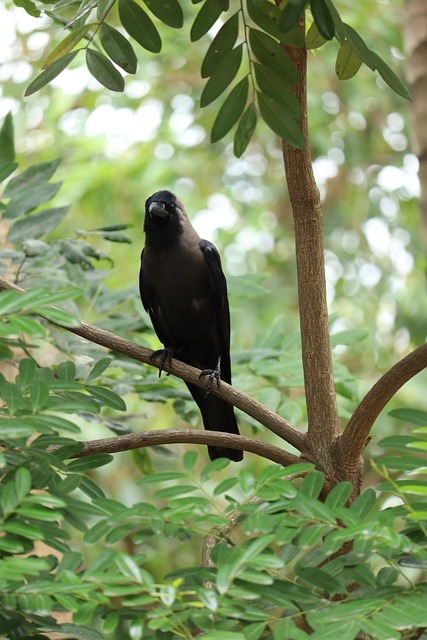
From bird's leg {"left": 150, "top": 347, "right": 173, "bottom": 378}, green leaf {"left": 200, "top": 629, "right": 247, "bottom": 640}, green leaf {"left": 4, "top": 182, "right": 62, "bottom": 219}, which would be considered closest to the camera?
green leaf {"left": 200, "top": 629, "right": 247, "bottom": 640}

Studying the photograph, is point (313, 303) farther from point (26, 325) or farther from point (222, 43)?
point (26, 325)

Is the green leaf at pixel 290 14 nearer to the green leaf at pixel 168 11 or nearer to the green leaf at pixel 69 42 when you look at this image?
the green leaf at pixel 168 11

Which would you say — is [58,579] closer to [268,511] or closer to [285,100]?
[268,511]

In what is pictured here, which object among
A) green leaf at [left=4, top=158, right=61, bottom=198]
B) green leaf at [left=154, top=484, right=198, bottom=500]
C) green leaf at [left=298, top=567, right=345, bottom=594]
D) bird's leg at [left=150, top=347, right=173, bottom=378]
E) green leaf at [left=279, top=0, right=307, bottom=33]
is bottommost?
green leaf at [left=298, top=567, right=345, bottom=594]

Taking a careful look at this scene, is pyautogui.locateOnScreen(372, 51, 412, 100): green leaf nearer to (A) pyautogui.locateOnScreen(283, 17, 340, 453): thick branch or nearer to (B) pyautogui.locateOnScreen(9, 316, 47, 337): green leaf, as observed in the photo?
(A) pyautogui.locateOnScreen(283, 17, 340, 453): thick branch

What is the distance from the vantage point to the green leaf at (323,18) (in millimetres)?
1905

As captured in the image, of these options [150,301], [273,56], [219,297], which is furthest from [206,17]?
[150,301]

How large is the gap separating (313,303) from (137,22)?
0.94m

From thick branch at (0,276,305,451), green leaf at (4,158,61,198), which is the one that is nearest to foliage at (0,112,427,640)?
thick branch at (0,276,305,451)

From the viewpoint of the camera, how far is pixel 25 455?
6.06 feet

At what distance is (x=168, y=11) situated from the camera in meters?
2.25

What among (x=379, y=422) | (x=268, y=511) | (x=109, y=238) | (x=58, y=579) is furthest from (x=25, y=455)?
(x=379, y=422)

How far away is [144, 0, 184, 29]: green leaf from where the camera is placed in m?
2.24

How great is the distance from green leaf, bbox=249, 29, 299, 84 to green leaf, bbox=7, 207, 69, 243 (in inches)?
56.7
